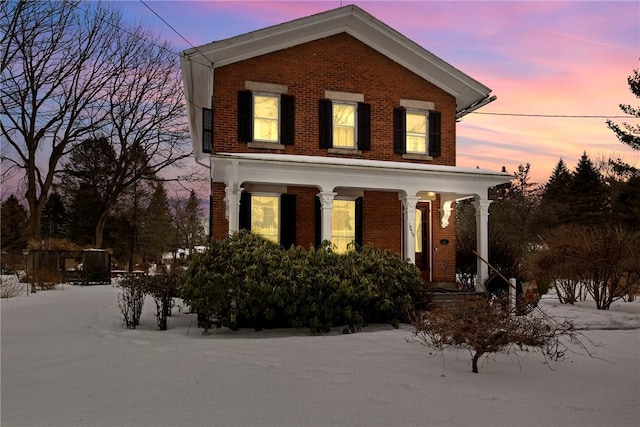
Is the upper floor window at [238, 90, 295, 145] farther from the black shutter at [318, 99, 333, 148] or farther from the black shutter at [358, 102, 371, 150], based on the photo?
the black shutter at [358, 102, 371, 150]

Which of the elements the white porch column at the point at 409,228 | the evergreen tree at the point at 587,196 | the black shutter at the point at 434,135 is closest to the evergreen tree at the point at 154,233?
the black shutter at the point at 434,135

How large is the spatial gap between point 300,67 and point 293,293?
7.39 meters

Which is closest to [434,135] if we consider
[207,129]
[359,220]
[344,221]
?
[359,220]

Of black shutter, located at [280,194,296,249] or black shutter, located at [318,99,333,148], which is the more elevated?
black shutter, located at [318,99,333,148]

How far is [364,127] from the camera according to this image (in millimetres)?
13273

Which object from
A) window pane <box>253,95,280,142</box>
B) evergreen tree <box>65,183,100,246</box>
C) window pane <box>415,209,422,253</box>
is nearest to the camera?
window pane <box>253,95,280,142</box>

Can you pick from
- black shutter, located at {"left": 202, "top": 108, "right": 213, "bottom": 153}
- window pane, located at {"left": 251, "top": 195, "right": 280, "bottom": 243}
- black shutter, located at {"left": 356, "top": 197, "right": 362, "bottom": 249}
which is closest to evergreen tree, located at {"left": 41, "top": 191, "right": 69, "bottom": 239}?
black shutter, located at {"left": 202, "top": 108, "right": 213, "bottom": 153}

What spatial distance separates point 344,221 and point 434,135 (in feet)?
12.6

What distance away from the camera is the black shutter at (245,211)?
12109 mm

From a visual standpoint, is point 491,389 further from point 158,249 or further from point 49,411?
point 158,249

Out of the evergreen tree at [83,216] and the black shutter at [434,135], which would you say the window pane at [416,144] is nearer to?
the black shutter at [434,135]

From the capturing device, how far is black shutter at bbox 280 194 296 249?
12523 mm

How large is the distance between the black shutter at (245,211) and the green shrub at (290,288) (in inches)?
125

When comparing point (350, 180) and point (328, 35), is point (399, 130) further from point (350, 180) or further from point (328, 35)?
point (328, 35)
